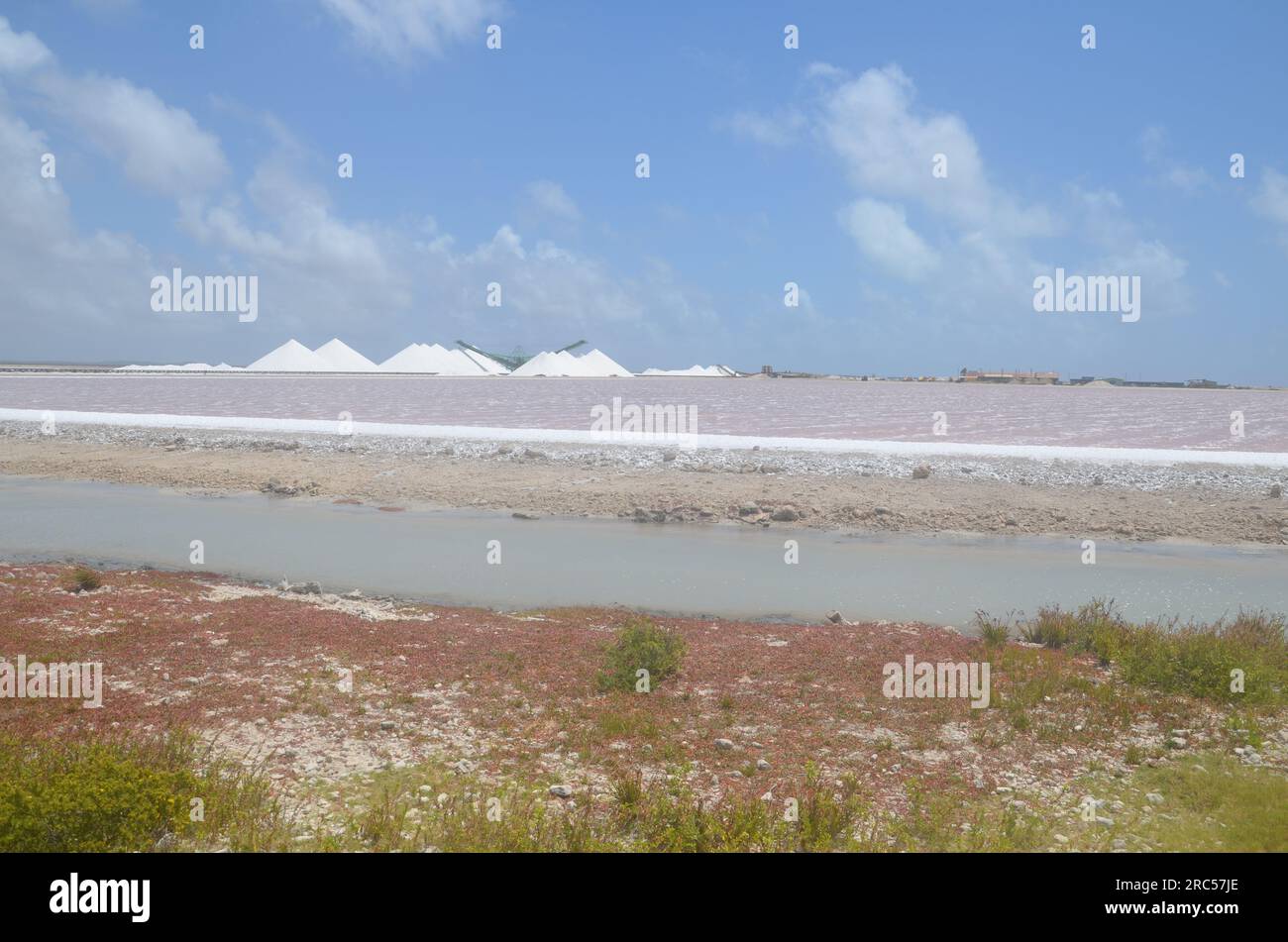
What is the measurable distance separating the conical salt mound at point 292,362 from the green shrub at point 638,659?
150 meters

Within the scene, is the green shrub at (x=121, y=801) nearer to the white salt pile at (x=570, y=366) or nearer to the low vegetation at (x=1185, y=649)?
the low vegetation at (x=1185, y=649)

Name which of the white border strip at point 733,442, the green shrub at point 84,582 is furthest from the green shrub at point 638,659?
the white border strip at point 733,442

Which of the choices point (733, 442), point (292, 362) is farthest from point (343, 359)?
point (733, 442)

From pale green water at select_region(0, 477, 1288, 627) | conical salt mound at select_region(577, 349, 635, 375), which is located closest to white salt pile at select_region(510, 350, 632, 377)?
conical salt mound at select_region(577, 349, 635, 375)

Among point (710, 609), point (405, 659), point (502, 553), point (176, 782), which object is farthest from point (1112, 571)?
point (176, 782)

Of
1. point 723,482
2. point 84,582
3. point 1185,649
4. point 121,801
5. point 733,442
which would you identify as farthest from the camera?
point 733,442

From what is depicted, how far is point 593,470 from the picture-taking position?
84.2 ft

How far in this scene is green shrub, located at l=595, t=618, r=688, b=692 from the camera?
852 centimetres

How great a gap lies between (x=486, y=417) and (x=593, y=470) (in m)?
21.9

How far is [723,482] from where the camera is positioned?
2362 centimetres

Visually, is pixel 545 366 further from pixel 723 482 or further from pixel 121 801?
pixel 121 801

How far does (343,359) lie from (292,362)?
39.4ft

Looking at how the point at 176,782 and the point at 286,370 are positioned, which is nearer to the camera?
the point at 176,782
